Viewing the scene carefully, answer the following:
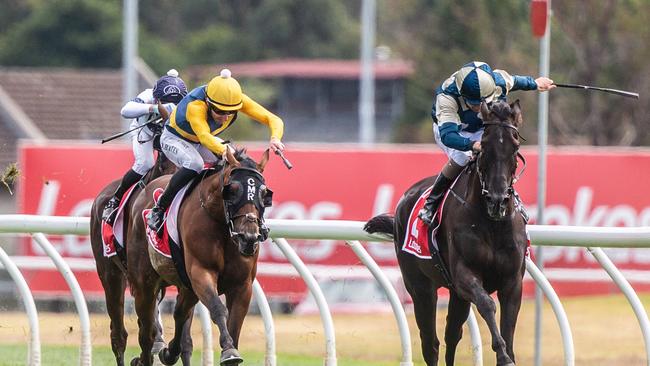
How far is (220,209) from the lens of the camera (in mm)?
8102

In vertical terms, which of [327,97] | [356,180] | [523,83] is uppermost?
[327,97]

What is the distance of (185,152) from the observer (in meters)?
8.57

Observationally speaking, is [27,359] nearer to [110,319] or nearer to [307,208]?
[110,319]


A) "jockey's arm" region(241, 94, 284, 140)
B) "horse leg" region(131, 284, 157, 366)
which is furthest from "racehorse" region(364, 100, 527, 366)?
"horse leg" region(131, 284, 157, 366)

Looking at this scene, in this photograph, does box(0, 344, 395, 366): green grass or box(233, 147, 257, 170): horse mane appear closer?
box(233, 147, 257, 170): horse mane

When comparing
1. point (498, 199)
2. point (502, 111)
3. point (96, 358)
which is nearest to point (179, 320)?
point (96, 358)

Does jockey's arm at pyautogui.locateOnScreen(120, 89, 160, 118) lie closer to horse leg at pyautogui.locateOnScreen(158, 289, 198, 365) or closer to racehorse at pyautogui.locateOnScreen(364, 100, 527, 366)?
horse leg at pyautogui.locateOnScreen(158, 289, 198, 365)

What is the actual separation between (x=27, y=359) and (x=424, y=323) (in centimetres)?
258

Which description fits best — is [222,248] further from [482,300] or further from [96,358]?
[96,358]

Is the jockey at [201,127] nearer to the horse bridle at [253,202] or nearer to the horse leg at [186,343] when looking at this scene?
the horse bridle at [253,202]

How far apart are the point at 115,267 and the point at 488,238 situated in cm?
281

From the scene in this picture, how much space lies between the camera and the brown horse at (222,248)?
771 cm

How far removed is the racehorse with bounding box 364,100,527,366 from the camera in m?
7.60

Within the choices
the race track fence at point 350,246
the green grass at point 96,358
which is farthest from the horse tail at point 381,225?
the green grass at point 96,358
